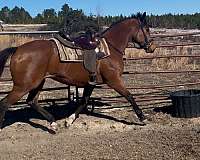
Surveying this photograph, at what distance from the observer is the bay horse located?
7.01 meters

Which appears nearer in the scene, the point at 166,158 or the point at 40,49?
the point at 166,158

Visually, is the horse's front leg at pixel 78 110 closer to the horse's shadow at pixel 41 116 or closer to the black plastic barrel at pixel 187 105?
the horse's shadow at pixel 41 116

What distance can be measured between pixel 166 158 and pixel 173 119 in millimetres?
2487

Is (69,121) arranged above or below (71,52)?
below

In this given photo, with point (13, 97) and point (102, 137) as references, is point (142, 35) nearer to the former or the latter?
point (102, 137)

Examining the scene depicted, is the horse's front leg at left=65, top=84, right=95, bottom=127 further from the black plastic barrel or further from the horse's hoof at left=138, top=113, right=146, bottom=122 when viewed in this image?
the black plastic barrel

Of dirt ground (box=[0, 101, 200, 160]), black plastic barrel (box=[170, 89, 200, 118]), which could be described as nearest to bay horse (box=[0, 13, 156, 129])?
dirt ground (box=[0, 101, 200, 160])

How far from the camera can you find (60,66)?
24.0 ft

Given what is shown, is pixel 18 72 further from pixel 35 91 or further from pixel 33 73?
pixel 35 91

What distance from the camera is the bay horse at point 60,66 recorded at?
7.01 metres

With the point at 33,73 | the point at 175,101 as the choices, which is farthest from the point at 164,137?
the point at 33,73

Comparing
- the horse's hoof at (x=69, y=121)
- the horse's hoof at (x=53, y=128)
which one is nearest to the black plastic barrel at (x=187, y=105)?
the horse's hoof at (x=69, y=121)

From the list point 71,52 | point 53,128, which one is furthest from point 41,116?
point 71,52

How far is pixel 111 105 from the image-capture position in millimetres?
9453
